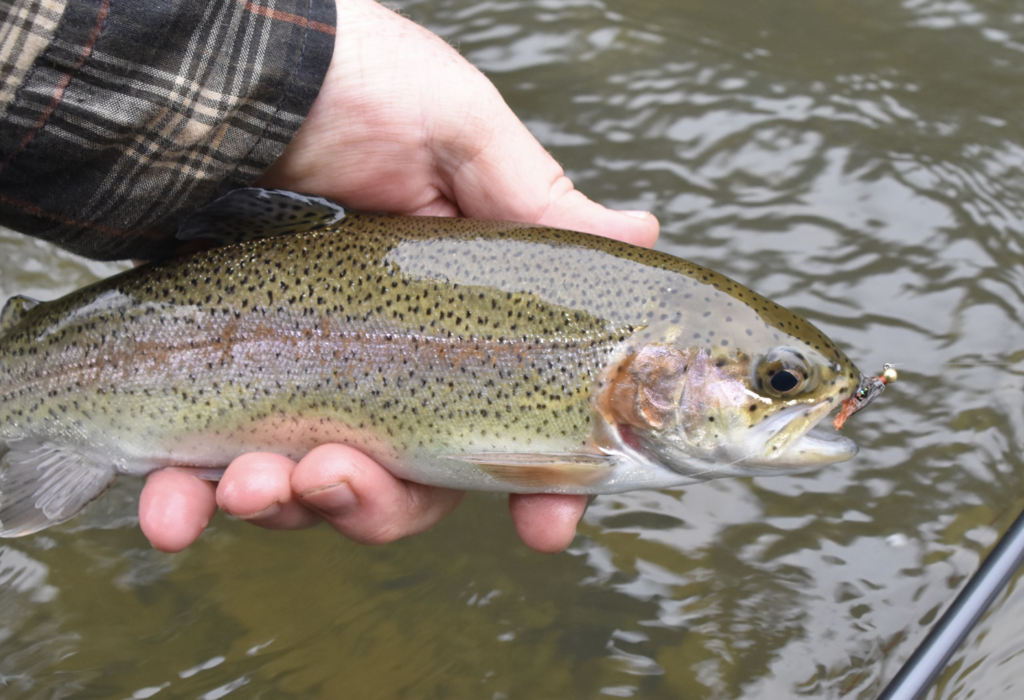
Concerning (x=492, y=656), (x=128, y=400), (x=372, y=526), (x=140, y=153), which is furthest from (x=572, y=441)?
(x=140, y=153)

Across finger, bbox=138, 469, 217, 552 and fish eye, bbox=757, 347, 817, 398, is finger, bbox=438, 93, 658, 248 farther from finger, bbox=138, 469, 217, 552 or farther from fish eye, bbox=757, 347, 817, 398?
finger, bbox=138, 469, 217, 552

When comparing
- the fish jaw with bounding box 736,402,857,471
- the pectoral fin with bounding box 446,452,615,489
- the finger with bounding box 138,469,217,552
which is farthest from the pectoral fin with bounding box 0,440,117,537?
the fish jaw with bounding box 736,402,857,471

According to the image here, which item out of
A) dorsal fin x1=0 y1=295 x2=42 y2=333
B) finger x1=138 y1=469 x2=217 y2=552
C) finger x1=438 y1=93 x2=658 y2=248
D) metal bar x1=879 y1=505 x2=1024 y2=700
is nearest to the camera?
metal bar x1=879 y1=505 x2=1024 y2=700

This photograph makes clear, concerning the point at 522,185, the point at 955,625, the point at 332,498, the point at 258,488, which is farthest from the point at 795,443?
the point at 258,488

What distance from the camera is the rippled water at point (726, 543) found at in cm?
325

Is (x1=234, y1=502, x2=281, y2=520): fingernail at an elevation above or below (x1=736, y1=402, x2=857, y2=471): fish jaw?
below

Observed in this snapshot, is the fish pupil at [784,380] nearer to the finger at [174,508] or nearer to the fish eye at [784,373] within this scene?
the fish eye at [784,373]

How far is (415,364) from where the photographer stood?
8.91ft

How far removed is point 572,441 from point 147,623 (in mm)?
1890

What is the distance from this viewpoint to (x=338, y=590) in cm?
355

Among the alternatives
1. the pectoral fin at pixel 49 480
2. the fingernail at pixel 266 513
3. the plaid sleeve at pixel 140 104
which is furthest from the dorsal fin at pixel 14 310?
the fingernail at pixel 266 513

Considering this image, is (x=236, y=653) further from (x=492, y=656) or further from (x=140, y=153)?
(x=140, y=153)

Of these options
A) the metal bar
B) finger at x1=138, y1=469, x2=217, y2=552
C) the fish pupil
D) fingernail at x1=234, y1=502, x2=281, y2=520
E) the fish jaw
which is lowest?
finger at x1=138, y1=469, x2=217, y2=552

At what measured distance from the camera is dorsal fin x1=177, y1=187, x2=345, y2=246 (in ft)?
9.50
